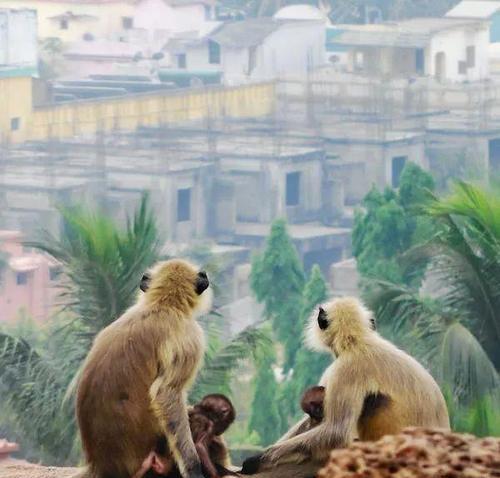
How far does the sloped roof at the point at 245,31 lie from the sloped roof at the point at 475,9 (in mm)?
5415

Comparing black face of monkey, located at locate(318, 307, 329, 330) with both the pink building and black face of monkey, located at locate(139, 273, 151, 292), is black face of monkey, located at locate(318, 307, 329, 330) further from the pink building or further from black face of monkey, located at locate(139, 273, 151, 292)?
the pink building

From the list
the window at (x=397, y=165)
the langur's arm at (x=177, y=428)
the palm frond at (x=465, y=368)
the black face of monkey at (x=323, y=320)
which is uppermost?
the black face of monkey at (x=323, y=320)

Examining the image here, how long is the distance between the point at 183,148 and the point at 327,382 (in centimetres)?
5074

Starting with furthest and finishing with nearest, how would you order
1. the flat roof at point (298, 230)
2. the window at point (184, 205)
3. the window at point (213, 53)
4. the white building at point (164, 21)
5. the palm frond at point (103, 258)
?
1. the white building at point (164, 21)
2. the window at point (213, 53)
3. the window at point (184, 205)
4. the flat roof at point (298, 230)
5. the palm frond at point (103, 258)

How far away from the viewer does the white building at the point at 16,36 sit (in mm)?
53688

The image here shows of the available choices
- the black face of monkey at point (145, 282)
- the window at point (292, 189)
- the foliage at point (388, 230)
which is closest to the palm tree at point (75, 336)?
the black face of monkey at point (145, 282)

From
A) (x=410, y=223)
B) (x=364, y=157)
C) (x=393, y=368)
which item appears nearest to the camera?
(x=393, y=368)

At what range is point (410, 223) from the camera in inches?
818

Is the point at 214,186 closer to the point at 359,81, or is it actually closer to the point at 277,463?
the point at 359,81

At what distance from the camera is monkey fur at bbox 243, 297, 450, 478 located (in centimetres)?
359

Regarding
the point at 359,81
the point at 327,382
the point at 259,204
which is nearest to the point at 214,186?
the point at 259,204

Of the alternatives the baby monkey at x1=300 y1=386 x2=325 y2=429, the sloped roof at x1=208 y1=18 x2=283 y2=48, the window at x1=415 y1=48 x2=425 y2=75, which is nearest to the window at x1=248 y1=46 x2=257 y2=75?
the sloped roof at x1=208 y1=18 x2=283 y2=48

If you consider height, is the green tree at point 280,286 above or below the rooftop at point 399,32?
below

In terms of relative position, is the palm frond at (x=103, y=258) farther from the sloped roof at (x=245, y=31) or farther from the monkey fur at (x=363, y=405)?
the sloped roof at (x=245, y=31)
